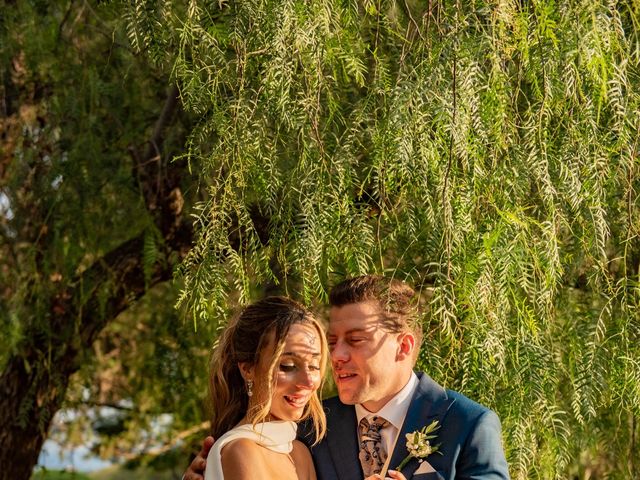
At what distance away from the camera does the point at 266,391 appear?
3148 mm

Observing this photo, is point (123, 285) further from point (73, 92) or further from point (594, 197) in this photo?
point (594, 197)

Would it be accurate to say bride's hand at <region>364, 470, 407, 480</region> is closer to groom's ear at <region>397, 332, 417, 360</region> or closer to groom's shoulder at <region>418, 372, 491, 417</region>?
groom's shoulder at <region>418, 372, 491, 417</region>

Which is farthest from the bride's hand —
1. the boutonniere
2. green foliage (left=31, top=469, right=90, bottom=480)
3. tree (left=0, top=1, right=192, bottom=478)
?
green foliage (left=31, top=469, right=90, bottom=480)

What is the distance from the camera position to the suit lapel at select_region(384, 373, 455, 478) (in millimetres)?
3254

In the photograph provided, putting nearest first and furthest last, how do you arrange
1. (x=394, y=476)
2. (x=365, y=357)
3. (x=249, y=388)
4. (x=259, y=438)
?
(x=394, y=476)
(x=259, y=438)
(x=249, y=388)
(x=365, y=357)

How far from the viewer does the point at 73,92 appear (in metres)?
5.38

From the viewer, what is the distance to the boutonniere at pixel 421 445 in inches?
123

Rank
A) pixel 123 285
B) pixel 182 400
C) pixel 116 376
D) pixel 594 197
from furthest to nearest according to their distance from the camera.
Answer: pixel 116 376, pixel 182 400, pixel 123 285, pixel 594 197

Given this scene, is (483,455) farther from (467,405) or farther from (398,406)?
(398,406)

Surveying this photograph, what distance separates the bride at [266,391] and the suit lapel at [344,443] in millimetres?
56

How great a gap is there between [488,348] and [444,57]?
860mm

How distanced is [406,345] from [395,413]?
0.68ft

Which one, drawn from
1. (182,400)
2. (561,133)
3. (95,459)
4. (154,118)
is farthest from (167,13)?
(95,459)

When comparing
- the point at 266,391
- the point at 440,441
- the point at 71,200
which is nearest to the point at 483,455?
the point at 440,441
